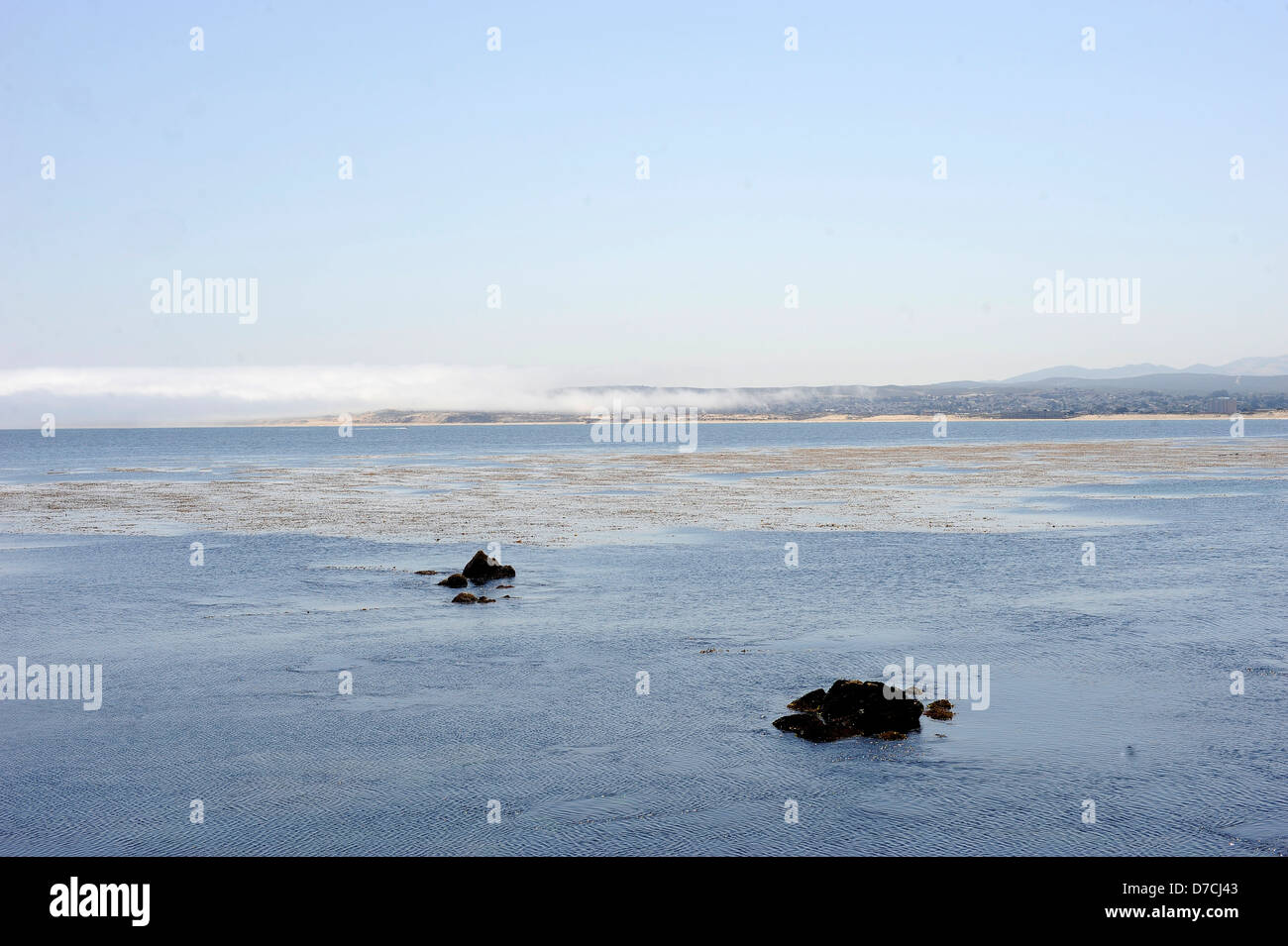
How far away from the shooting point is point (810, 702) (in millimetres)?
22984

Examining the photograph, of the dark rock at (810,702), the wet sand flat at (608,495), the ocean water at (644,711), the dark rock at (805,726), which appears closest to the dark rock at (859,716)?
the dark rock at (805,726)

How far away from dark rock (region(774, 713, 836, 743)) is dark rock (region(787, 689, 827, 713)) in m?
0.36

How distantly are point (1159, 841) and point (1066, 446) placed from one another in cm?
16059

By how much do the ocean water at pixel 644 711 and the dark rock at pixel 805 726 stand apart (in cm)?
28

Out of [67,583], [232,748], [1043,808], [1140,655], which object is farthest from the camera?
[67,583]

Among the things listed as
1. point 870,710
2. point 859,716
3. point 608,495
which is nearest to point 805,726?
point 859,716

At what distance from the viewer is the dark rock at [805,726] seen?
21.5m

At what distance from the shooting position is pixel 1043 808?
1778 cm

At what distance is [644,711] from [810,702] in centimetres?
365

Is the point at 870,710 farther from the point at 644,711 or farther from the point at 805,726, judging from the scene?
the point at 644,711

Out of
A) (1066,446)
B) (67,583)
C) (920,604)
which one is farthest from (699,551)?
(1066,446)

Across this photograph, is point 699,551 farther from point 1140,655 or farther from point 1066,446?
point 1066,446

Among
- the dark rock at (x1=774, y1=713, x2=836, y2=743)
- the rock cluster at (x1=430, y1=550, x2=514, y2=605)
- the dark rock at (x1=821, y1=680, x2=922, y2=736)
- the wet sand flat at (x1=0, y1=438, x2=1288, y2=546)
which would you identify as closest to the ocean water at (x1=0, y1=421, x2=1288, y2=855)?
the dark rock at (x1=774, y1=713, x2=836, y2=743)
